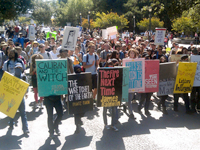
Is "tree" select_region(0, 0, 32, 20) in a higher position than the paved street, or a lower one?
higher

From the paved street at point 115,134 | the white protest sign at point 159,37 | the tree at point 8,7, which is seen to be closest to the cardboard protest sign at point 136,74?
the paved street at point 115,134

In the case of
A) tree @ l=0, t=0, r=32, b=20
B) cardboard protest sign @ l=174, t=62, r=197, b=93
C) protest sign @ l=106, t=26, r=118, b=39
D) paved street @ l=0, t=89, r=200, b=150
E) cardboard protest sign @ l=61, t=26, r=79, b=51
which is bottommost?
paved street @ l=0, t=89, r=200, b=150

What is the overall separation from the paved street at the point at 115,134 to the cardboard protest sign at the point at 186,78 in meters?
0.79

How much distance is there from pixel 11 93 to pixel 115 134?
8.67 feet

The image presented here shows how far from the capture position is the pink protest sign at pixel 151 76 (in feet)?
21.9

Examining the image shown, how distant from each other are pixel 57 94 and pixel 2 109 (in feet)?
4.73

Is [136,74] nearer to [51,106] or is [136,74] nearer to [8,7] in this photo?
[51,106]

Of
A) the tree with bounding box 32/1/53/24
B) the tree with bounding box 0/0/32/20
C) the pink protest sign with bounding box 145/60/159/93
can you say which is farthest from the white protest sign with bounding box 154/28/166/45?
the tree with bounding box 32/1/53/24

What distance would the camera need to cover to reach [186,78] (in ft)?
22.4

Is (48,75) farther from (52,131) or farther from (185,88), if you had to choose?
(185,88)

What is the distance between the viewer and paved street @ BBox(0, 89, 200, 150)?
5.10 m

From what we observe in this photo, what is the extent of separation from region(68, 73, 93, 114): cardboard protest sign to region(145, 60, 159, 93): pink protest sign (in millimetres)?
1879

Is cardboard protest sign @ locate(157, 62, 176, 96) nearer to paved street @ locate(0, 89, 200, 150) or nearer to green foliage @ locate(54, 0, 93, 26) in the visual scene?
paved street @ locate(0, 89, 200, 150)

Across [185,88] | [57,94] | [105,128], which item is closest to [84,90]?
[57,94]
